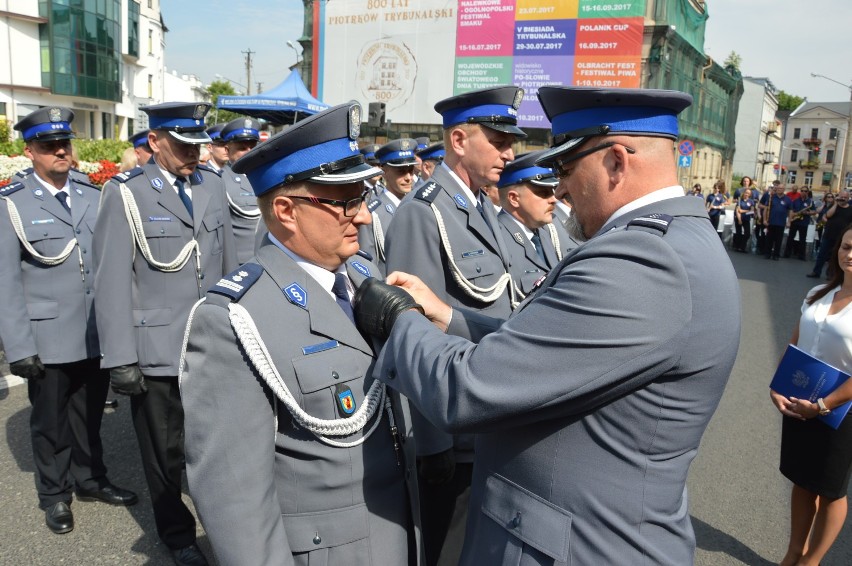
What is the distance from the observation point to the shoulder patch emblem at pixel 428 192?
3.03m

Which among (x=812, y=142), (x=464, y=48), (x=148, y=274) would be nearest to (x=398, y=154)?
(x=148, y=274)

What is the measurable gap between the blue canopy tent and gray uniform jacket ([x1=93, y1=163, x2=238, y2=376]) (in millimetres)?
17399

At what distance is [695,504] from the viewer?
429cm

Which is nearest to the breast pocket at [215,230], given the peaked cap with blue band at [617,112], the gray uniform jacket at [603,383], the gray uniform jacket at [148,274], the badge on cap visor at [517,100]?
the gray uniform jacket at [148,274]

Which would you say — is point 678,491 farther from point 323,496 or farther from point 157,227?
point 157,227

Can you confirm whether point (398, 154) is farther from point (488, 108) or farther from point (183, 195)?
point (488, 108)

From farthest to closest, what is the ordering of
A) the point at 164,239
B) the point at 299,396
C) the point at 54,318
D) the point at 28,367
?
the point at 54,318
the point at 28,367
the point at 164,239
the point at 299,396

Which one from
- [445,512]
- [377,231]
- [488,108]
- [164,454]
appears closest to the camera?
[445,512]

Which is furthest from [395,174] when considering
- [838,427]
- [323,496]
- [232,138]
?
[323,496]

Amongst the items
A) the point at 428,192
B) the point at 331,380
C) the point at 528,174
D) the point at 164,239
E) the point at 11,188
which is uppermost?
the point at 528,174

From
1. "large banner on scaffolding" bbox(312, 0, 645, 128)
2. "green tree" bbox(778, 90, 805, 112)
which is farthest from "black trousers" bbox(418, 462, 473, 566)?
"green tree" bbox(778, 90, 805, 112)

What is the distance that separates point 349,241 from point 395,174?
184 inches

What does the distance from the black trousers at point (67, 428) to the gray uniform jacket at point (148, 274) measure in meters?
0.86

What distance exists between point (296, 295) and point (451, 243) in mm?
1292
